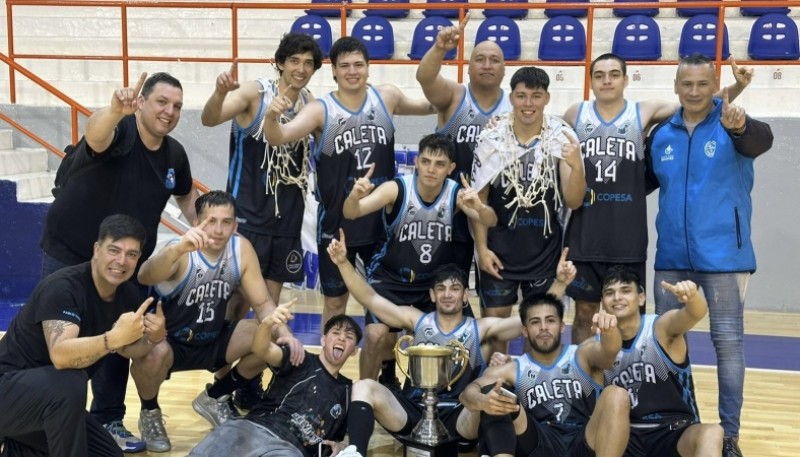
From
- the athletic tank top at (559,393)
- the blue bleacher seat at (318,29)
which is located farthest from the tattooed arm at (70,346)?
the blue bleacher seat at (318,29)

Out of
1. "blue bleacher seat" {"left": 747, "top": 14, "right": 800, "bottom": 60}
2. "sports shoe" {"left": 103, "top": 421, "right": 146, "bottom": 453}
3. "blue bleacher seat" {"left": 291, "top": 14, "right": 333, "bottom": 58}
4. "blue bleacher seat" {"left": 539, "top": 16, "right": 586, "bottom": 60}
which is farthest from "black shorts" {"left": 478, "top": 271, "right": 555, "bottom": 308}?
"blue bleacher seat" {"left": 747, "top": 14, "right": 800, "bottom": 60}

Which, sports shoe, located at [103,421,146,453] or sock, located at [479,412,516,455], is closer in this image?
sock, located at [479,412,516,455]

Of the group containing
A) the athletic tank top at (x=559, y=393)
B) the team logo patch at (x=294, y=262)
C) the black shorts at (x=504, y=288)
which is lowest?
the athletic tank top at (x=559, y=393)

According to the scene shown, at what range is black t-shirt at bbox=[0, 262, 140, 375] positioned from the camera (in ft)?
13.2

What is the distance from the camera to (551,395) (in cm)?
462

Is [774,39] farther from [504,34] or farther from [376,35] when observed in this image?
[376,35]

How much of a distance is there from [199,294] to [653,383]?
2.29 metres

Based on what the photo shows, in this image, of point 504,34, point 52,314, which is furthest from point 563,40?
point 52,314

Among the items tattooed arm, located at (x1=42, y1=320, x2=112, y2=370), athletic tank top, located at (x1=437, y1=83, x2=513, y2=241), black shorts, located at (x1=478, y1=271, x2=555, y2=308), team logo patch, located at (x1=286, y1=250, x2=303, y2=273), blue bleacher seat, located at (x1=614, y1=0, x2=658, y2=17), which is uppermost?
blue bleacher seat, located at (x1=614, y1=0, x2=658, y2=17)

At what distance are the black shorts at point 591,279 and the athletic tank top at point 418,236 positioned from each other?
0.70 metres

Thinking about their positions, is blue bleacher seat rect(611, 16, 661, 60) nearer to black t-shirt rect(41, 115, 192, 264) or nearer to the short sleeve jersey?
the short sleeve jersey

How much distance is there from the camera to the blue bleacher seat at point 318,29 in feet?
33.4

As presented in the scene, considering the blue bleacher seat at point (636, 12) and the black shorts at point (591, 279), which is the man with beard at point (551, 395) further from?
the blue bleacher seat at point (636, 12)

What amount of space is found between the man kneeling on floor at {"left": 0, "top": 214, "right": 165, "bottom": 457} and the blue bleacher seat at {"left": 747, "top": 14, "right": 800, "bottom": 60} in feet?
24.2
